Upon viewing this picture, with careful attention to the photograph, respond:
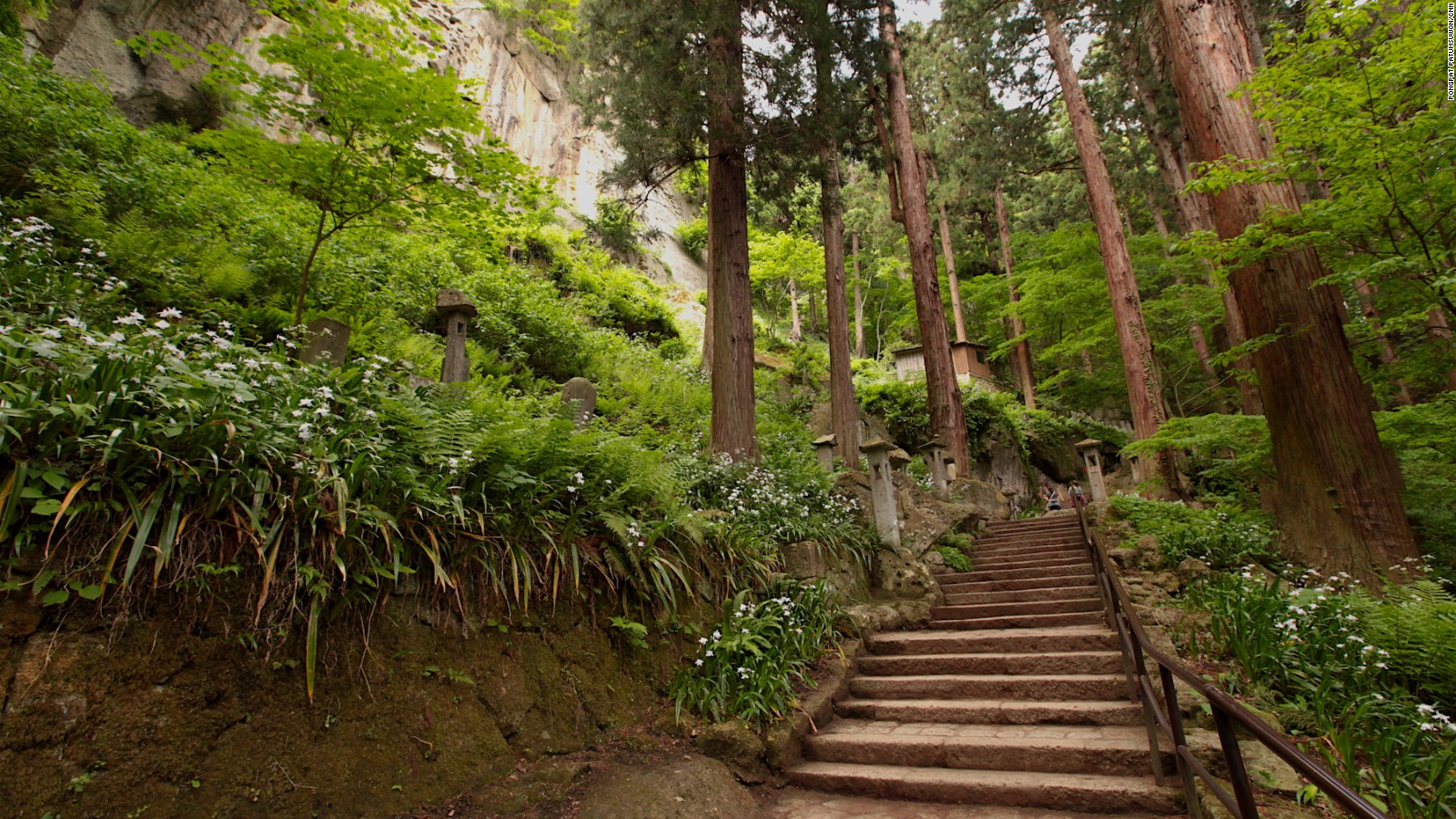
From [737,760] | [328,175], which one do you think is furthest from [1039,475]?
[328,175]

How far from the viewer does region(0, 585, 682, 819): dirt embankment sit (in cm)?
223

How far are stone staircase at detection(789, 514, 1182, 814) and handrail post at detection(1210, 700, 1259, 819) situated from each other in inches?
69.4

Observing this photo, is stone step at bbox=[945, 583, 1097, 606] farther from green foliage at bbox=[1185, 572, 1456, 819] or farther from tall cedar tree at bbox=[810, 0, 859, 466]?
tall cedar tree at bbox=[810, 0, 859, 466]

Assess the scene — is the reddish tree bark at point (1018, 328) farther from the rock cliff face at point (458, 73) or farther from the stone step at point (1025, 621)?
the stone step at point (1025, 621)

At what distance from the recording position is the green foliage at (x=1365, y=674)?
333 centimetres

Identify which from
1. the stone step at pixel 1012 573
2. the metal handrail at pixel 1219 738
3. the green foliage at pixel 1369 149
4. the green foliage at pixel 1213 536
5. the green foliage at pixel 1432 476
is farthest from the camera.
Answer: the stone step at pixel 1012 573

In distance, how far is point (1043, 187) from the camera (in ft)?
86.5

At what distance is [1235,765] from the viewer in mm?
2170

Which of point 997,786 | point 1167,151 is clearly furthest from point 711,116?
point 1167,151

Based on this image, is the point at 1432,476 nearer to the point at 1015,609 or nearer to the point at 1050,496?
the point at 1015,609

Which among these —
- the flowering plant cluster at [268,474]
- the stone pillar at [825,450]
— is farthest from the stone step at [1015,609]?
the flowering plant cluster at [268,474]

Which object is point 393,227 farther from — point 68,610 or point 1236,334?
point 1236,334

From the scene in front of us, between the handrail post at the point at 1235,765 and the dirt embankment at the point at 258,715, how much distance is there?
132 inches

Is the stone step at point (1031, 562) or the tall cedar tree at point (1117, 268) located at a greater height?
the tall cedar tree at point (1117, 268)
